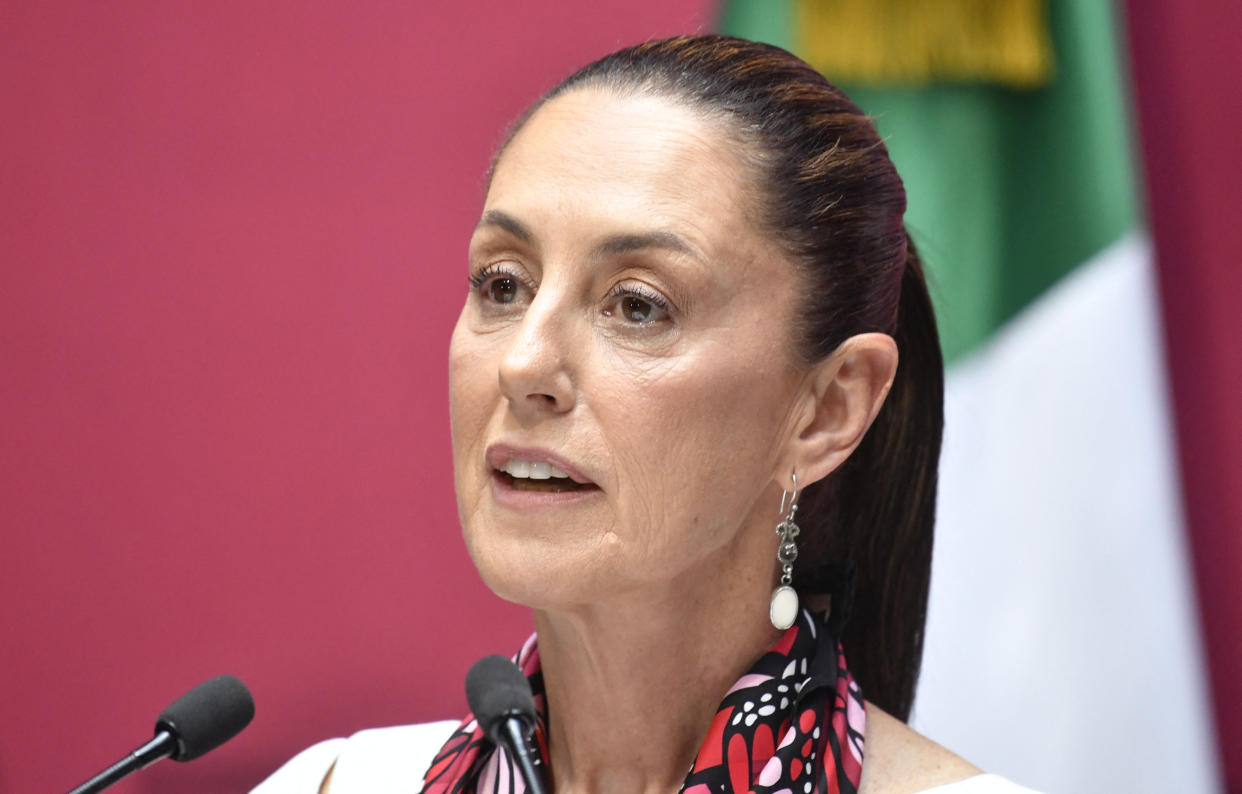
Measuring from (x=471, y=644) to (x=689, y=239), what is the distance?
49.2 inches

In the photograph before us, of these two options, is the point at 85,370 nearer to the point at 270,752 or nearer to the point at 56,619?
the point at 56,619

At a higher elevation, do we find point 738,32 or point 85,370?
point 738,32

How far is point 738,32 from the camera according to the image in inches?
91.6

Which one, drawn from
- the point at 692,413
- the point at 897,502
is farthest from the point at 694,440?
the point at 897,502

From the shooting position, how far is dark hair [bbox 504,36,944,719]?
1.45 m

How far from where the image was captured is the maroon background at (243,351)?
7.55 ft

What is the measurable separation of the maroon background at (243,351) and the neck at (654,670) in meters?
0.93

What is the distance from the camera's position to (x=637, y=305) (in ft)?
4.53

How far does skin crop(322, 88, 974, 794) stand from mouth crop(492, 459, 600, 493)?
11 millimetres

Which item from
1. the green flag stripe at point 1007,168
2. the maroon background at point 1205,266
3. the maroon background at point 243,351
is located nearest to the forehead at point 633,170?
the green flag stripe at point 1007,168

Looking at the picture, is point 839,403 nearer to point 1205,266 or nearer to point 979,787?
point 979,787

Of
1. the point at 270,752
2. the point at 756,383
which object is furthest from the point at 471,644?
the point at 756,383

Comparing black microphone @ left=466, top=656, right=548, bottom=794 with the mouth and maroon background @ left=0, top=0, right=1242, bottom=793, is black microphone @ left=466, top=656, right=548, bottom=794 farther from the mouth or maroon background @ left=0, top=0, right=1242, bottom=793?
maroon background @ left=0, top=0, right=1242, bottom=793

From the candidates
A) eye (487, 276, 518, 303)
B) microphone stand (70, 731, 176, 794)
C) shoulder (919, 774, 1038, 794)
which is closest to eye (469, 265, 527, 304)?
eye (487, 276, 518, 303)
